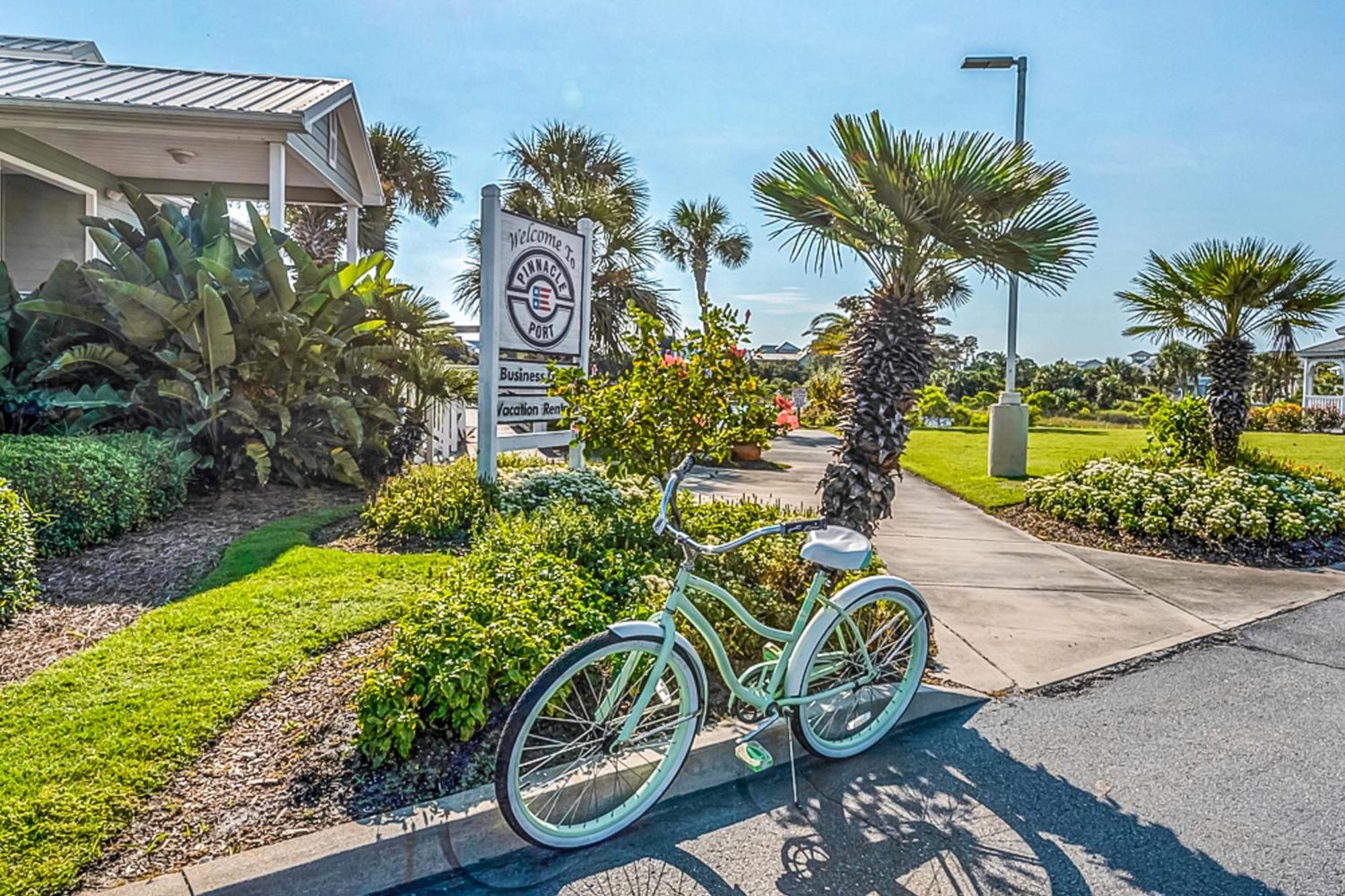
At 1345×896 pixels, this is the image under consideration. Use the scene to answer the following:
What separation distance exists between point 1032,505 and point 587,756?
24.6ft

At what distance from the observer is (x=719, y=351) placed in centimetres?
497

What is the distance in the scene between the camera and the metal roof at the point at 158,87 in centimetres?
855

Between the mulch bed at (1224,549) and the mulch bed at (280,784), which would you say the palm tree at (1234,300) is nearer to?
the mulch bed at (1224,549)

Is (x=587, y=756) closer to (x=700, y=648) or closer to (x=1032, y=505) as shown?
(x=700, y=648)

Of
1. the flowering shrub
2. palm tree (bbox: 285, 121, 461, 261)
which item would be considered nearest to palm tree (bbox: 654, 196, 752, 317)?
palm tree (bbox: 285, 121, 461, 261)

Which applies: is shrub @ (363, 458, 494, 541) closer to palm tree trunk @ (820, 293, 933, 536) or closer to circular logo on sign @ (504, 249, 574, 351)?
circular logo on sign @ (504, 249, 574, 351)

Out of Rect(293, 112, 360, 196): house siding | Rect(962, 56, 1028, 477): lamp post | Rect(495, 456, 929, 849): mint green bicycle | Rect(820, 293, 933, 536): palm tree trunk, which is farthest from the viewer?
Rect(962, 56, 1028, 477): lamp post

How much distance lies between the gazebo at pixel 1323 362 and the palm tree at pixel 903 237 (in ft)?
93.3

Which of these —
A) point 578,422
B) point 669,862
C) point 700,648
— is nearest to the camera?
point 669,862

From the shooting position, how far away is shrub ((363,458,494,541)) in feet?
19.9

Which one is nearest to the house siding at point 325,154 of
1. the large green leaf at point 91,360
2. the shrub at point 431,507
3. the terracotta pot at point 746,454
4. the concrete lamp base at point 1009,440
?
the large green leaf at point 91,360

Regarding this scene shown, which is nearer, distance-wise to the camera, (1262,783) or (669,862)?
(669,862)

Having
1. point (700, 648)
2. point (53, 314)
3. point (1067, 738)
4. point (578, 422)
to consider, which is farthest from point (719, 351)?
point (53, 314)

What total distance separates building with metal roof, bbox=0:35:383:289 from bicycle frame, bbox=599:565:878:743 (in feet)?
27.1
